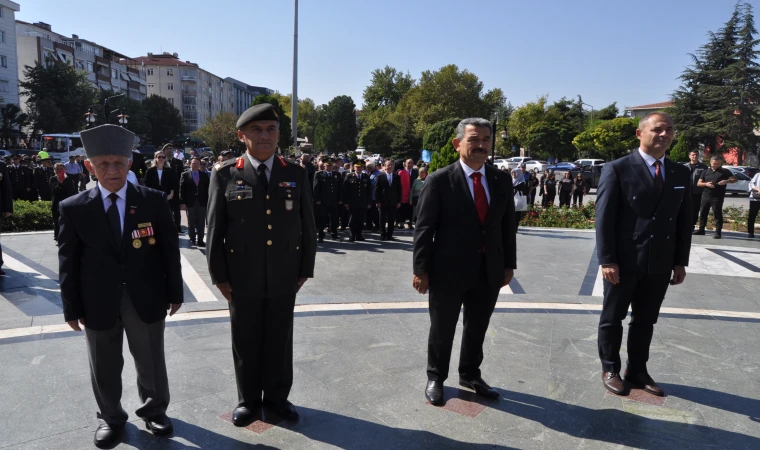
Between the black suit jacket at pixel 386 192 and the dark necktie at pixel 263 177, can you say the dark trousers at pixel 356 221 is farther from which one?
the dark necktie at pixel 263 177

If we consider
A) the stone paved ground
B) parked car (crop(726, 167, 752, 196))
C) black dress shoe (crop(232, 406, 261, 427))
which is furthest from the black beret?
parked car (crop(726, 167, 752, 196))

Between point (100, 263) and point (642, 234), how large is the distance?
348cm

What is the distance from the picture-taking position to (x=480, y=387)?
3.80 meters

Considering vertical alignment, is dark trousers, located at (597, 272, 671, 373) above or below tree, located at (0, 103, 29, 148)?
below

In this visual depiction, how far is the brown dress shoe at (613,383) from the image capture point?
385cm

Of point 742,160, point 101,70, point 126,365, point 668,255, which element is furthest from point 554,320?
point 101,70

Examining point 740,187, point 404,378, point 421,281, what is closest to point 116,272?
point 421,281

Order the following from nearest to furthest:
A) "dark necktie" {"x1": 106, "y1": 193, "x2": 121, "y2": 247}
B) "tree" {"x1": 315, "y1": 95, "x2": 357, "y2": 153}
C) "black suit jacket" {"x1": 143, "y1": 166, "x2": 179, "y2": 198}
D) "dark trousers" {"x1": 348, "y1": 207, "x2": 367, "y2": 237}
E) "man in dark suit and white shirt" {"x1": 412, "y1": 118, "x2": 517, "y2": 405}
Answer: "dark necktie" {"x1": 106, "y1": 193, "x2": 121, "y2": 247} < "man in dark suit and white shirt" {"x1": 412, "y1": 118, "x2": 517, "y2": 405} < "black suit jacket" {"x1": 143, "y1": 166, "x2": 179, "y2": 198} < "dark trousers" {"x1": 348, "y1": 207, "x2": 367, "y2": 237} < "tree" {"x1": 315, "y1": 95, "x2": 357, "y2": 153}

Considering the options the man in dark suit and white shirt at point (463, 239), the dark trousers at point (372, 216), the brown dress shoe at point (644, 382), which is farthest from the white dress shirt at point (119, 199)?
the dark trousers at point (372, 216)

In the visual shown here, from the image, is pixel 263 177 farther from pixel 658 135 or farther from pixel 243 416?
pixel 658 135

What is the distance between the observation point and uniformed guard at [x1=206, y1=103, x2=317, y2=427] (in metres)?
3.20

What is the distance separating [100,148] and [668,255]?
12.1 ft

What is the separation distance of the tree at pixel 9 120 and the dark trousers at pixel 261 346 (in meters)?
50.6

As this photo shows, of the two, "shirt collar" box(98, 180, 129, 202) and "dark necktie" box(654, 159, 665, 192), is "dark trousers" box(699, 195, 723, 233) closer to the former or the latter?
"dark necktie" box(654, 159, 665, 192)
